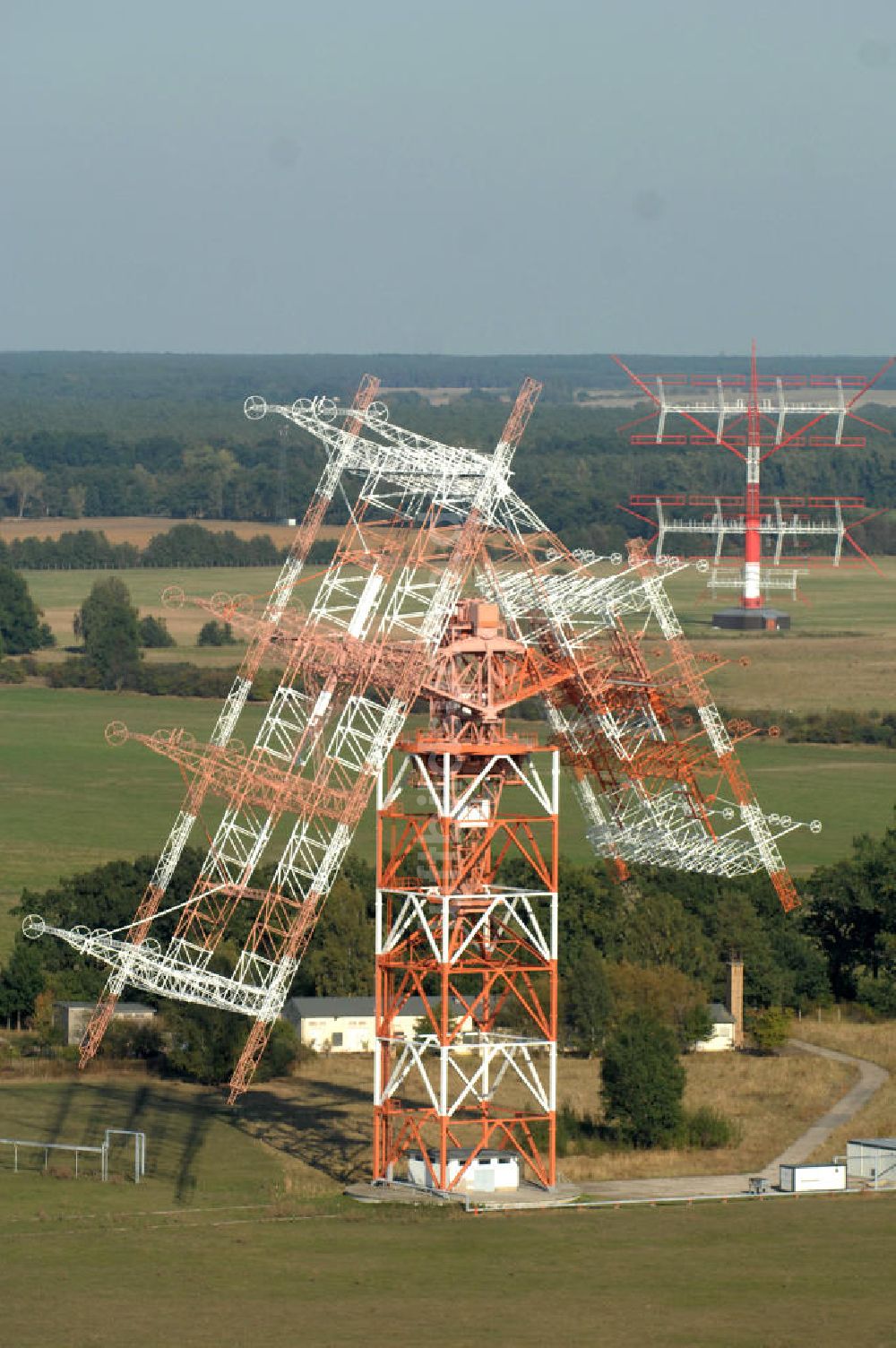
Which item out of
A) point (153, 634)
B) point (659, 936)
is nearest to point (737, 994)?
point (659, 936)

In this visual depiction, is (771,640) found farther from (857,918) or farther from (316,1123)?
(316,1123)

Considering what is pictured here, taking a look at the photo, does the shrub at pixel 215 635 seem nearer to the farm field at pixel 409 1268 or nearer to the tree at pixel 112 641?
the tree at pixel 112 641

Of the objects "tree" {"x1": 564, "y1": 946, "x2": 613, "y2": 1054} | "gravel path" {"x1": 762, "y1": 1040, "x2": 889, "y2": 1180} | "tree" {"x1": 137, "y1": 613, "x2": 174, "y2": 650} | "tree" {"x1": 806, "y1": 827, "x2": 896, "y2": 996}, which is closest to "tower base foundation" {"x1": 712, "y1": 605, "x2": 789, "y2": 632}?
"tree" {"x1": 137, "y1": 613, "x2": 174, "y2": 650}

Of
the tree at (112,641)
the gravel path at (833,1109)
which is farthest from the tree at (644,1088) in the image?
the tree at (112,641)

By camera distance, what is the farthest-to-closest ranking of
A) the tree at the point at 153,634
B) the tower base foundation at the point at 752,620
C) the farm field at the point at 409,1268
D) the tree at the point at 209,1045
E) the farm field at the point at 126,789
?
the tower base foundation at the point at 752,620
the tree at the point at 153,634
the farm field at the point at 126,789
the tree at the point at 209,1045
the farm field at the point at 409,1268

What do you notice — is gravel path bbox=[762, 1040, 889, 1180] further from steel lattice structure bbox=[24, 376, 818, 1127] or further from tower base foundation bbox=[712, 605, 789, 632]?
tower base foundation bbox=[712, 605, 789, 632]

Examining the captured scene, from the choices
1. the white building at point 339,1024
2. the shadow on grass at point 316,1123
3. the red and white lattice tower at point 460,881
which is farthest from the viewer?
the white building at point 339,1024

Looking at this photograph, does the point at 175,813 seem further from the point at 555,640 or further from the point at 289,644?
the point at 289,644
